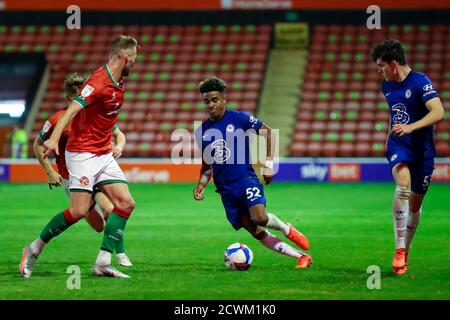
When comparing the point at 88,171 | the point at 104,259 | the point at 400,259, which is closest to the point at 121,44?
the point at 88,171

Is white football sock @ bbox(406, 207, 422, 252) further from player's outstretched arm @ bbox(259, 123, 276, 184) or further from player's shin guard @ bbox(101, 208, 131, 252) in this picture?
player's shin guard @ bbox(101, 208, 131, 252)

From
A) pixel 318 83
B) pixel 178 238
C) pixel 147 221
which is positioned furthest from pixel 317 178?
pixel 178 238

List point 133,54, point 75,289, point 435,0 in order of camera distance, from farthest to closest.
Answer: point 435,0 < point 133,54 < point 75,289

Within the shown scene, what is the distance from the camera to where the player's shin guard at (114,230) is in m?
8.86

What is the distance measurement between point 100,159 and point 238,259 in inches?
67.2

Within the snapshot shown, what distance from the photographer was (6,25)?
34625mm

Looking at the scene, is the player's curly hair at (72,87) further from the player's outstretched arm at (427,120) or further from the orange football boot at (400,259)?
the orange football boot at (400,259)

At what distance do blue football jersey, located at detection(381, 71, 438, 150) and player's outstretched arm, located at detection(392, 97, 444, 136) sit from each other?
0.48 feet

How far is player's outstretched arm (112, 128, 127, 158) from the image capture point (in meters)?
9.55

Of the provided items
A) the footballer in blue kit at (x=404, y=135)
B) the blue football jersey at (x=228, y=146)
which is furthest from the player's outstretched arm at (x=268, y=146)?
the footballer in blue kit at (x=404, y=135)

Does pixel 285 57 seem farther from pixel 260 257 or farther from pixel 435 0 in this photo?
pixel 260 257

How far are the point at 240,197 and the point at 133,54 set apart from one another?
183 cm

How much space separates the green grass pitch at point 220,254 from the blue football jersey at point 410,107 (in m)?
1.27

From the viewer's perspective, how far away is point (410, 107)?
29.7 ft
